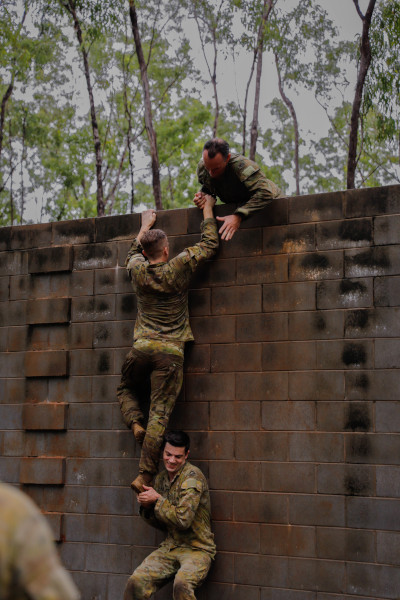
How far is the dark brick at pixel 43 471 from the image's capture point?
750 cm

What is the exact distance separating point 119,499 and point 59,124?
1797 centimetres

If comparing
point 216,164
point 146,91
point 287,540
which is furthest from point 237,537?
point 146,91

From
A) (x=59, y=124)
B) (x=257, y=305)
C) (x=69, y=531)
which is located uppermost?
(x=59, y=124)

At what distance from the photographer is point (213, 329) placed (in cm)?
710

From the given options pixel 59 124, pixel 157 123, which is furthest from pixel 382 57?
pixel 59 124

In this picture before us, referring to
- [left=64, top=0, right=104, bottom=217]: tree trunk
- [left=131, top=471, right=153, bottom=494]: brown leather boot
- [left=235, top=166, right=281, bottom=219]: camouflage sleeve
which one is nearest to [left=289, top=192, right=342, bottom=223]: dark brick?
[left=235, top=166, right=281, bottom=219]: camouflage sleeve

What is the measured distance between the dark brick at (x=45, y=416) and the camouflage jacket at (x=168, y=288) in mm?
1179

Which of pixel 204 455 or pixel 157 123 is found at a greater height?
pixel 157 123

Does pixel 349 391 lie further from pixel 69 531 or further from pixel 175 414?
pixel 69 531

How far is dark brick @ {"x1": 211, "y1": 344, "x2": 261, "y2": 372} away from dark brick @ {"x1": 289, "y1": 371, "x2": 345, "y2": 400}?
36cm

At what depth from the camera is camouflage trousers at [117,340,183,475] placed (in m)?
6.75

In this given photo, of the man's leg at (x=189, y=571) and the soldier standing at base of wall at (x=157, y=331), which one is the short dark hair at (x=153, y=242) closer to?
the soldier standing at base of wall at (x=157, y=331)

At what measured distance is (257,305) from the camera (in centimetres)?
694

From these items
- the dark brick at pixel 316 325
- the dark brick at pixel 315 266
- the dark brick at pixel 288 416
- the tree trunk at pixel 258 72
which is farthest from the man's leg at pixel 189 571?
the tree trunk at pixel 258 72
